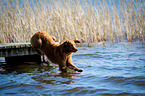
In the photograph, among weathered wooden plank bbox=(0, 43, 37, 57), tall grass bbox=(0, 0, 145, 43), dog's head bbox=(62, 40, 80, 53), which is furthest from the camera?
tall grass bbox=(0, 0, 145, 43)

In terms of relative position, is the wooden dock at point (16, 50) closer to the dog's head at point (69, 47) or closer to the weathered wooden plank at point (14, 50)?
the weathered wooden plank at point (14, 50)

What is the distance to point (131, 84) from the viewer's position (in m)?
2.55

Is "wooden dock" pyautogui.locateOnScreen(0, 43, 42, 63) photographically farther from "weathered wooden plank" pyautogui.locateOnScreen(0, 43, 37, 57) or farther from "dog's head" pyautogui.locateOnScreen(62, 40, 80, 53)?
"dog's head" pyautogui.locateOnScreen(62, 40, 80, 53)

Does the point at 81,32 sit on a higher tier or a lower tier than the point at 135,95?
higher

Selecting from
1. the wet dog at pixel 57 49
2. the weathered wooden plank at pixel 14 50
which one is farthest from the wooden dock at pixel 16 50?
the wet dog at pixel 57 49

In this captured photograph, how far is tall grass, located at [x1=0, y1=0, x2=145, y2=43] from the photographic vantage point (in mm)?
6242

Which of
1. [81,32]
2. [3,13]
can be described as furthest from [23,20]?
[81,32]

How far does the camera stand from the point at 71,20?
268 inches

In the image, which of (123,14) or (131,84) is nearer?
(131,84)

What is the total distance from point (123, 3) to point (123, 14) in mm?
448

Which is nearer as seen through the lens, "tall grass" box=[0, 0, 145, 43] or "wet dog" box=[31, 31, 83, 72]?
"wet dog" box=[31, 31, 83, 72]

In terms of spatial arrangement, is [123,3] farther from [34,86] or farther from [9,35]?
[34,86]

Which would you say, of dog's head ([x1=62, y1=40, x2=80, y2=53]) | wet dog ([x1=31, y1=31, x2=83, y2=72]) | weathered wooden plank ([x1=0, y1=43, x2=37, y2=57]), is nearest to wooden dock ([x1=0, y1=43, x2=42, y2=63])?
weathered wooden plank ([x1=0, y1=43, x2=37, y2=57])

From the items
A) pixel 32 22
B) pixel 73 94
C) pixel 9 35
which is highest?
pixel 32 22
